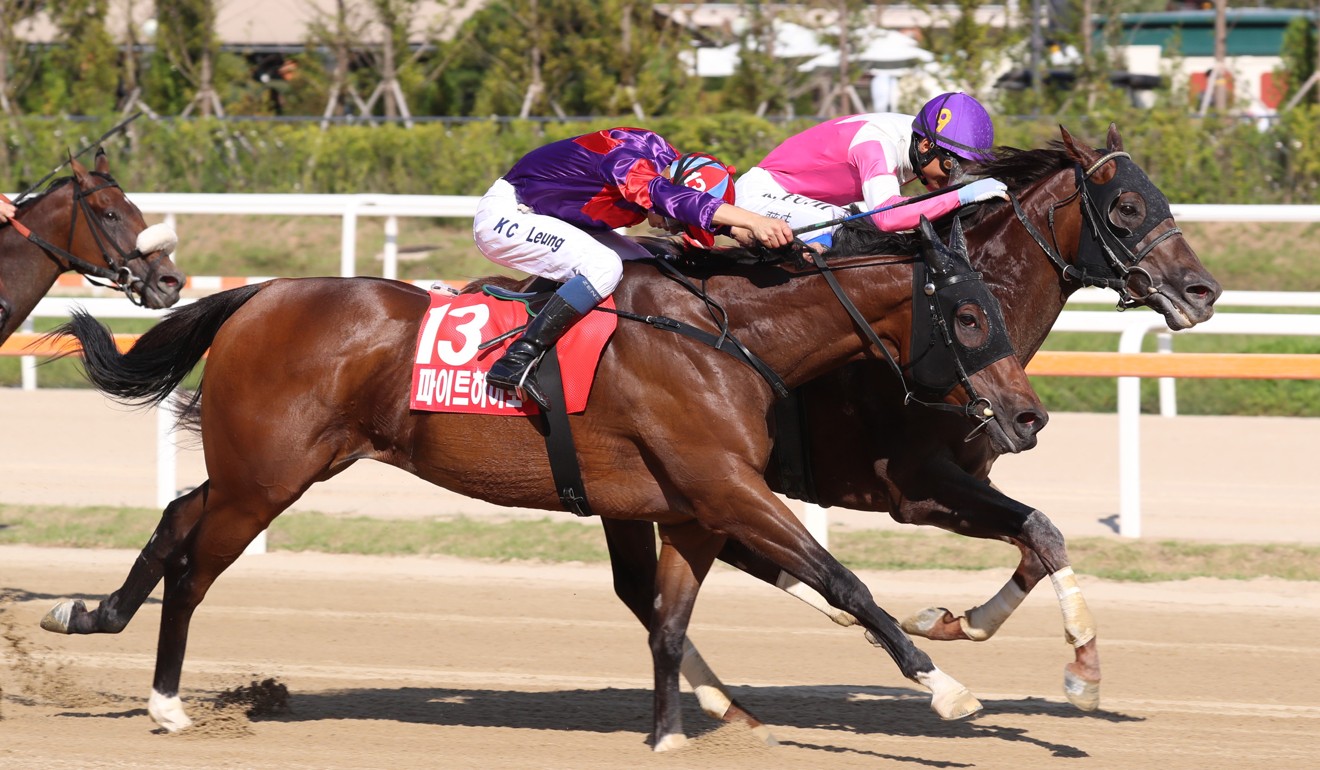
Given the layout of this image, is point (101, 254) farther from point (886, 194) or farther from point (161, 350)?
point (886, 194)

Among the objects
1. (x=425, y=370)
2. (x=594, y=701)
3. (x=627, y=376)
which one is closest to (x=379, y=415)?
(x=425, y=370)

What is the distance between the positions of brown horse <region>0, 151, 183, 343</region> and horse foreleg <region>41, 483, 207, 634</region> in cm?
165

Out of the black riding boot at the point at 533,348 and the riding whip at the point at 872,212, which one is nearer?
the black riding boot at the point at 533,348

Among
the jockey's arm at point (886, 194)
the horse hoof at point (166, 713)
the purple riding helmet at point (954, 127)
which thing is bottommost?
the horse hoof at point (166, 713)

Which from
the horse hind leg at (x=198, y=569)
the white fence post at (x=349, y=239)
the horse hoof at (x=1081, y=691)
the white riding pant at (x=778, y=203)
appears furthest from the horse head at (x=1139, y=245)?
the white fence post at (x=349, y=239)

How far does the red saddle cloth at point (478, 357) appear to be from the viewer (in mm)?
4410

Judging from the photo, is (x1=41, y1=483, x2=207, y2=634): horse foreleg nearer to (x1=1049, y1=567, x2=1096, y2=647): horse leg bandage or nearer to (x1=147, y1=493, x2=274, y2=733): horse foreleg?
(x1=147, y1=493, x2=274, y2=733): horse foreleg

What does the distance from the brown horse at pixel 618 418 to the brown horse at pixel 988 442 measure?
0.93 feet

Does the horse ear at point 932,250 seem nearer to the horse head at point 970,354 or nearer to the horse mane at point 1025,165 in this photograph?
the horse head at point 970,354

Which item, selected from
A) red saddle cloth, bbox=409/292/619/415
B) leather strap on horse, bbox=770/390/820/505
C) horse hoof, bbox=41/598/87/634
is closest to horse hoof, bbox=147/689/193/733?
horse hoof, bbox=41/598/87/634

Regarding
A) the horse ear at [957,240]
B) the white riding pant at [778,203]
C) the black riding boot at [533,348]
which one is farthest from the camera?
the white riding pant at [778,203]

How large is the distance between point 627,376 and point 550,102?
1492 cm

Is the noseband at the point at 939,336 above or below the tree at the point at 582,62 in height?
below

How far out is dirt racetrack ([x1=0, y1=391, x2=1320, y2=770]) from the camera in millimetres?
4414
